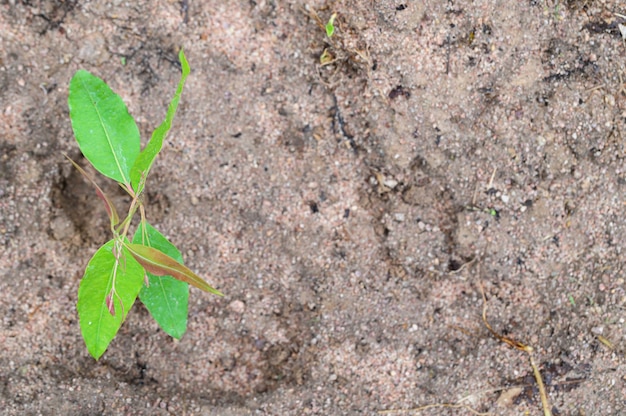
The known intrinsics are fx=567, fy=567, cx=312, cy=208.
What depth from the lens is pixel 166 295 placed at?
1.77m

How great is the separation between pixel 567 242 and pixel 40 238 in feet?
6.29

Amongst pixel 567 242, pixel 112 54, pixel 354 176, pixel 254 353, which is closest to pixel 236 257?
pixel 254 353

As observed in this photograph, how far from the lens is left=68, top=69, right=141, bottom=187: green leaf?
5.49ft

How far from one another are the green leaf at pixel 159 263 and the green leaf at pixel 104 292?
0.03 m

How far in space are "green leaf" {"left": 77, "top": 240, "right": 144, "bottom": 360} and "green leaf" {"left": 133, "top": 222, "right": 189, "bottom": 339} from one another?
0.89 ft

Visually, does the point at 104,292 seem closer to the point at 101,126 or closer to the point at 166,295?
the point at 166,295

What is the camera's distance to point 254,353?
83.0 inches

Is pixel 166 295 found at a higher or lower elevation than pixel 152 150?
lower

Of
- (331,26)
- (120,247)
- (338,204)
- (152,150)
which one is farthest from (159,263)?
(331,26)

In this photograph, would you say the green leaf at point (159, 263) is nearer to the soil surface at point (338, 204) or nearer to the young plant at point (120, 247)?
the young plant at point (120, 247)

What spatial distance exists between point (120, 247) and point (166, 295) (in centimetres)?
34

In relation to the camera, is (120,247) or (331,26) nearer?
(120,247)

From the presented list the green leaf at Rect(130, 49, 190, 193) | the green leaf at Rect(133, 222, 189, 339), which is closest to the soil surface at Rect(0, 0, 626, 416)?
the green leaf at Rect(133, 222, 189, 339)

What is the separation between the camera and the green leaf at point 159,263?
139cm
